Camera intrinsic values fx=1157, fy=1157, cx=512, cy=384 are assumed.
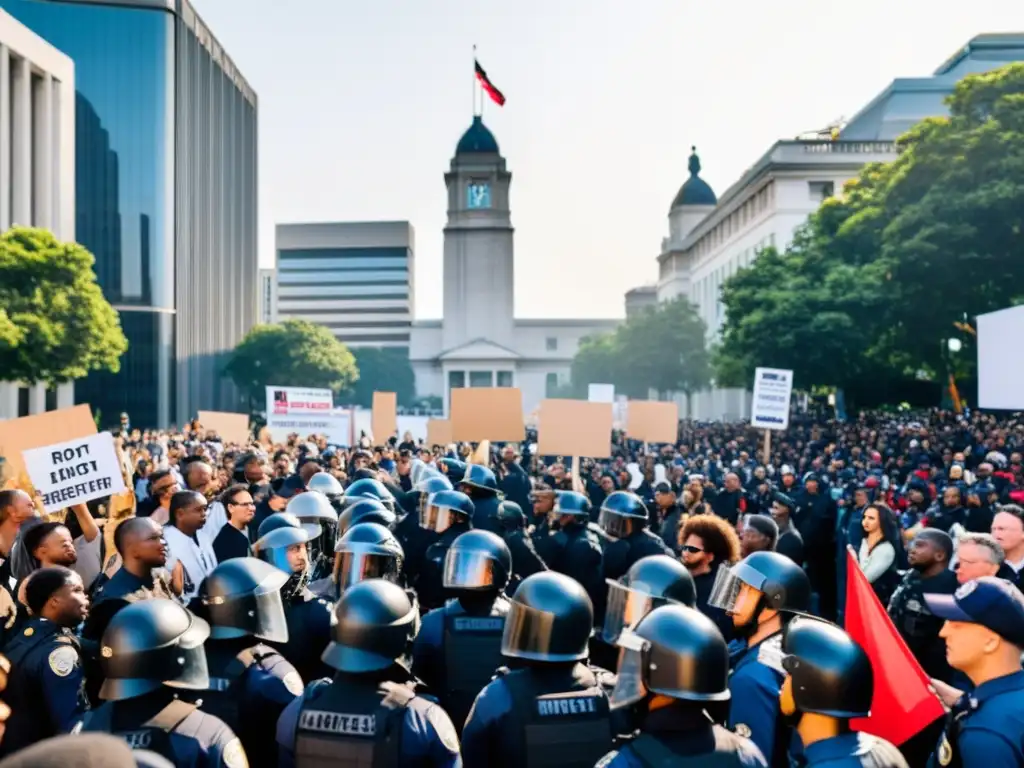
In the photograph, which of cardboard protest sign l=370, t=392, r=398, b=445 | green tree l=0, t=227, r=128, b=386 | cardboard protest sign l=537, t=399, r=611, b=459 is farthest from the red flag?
green tree l=0, t=227, r=128, b=386

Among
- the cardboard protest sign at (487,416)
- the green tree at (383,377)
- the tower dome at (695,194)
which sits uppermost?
the tower dome at (695,194)

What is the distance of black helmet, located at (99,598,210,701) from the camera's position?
3.60 meters

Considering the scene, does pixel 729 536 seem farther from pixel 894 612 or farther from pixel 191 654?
pixel 191 654

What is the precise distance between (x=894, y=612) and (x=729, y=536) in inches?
43.3

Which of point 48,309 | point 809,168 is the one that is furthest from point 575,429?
point 809,168

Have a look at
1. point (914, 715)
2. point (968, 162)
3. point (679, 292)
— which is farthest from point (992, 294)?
point (679, 292)

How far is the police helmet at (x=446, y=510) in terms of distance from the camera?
313 inches

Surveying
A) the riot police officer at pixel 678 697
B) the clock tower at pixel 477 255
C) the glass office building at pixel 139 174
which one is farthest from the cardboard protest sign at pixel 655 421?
the clock tower at pixel 477 255

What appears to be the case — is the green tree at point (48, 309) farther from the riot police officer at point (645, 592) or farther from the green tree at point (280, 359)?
the green tree at point (280, 359)

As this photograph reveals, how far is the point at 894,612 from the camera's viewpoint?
267 inches

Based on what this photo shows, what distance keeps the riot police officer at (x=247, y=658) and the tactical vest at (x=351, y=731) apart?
1.92 ft

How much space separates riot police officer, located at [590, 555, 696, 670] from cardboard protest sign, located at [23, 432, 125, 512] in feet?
17.2

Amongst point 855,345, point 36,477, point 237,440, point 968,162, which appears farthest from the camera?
point 855,345

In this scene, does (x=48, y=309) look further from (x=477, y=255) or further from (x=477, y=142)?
(x=477, y=142)
